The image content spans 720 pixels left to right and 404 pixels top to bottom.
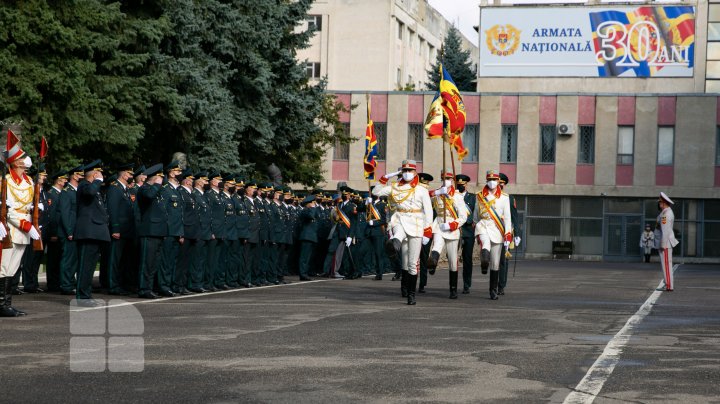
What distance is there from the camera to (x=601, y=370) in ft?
35.1

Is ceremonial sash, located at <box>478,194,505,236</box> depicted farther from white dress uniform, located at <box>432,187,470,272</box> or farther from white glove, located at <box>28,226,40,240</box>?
white glove, located at <box>28,226,40,240</box>

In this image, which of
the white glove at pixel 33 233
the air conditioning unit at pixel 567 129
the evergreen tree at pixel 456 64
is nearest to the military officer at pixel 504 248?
the white glove at pixel 33 233

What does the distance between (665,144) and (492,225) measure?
1728 inches

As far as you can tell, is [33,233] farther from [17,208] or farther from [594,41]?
[594,41]

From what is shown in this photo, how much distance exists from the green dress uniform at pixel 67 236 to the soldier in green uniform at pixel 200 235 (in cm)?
190

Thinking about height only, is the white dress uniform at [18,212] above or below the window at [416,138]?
below

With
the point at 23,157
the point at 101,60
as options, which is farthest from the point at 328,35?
the point at 23,157

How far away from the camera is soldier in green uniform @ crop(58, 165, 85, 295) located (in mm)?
20781

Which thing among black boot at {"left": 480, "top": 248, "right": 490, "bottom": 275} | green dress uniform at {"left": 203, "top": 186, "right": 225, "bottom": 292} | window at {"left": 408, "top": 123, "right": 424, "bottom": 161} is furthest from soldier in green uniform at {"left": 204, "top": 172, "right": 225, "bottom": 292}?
window at {"left": 408, "top": 123, "right": 424, "bottom": 161}

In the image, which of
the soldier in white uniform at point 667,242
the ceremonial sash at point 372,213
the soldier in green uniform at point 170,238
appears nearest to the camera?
the soldier in green uniform at point 170,238

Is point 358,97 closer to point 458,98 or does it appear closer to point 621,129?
point 621,129

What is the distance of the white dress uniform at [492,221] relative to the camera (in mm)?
20906

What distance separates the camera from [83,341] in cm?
1277

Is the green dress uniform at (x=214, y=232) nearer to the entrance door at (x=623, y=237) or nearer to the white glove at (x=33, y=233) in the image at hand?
the white glove at (x=33, y=233)
